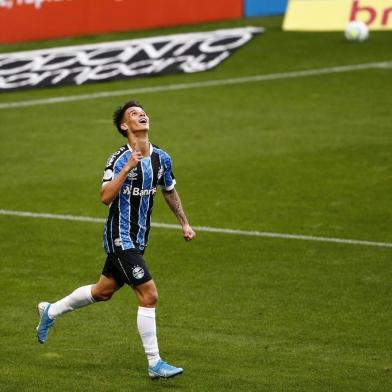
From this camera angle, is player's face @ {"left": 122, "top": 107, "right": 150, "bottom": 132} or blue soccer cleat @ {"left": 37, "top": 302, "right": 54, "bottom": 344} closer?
player's face @ {"left": 122, "top": 107, "right": 150, "bottom": 132}

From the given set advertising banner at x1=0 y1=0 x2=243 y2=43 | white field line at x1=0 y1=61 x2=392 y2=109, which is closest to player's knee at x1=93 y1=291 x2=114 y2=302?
white field line at x1=0 y1=61 x2=392 y2=109

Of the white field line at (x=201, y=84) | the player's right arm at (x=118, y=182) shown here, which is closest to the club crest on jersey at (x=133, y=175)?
the player's right arm at (x=118, y=182)

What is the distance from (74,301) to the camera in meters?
11.4

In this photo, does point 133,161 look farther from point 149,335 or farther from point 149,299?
point 149,335

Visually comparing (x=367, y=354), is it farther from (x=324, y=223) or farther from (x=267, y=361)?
(x=324, y=223)

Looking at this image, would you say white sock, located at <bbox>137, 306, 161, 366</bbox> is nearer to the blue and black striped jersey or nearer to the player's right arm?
the blue and black striped jersey

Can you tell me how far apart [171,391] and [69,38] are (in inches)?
745

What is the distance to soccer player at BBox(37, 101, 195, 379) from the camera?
35.3 ft

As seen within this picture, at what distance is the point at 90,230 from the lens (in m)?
16.7

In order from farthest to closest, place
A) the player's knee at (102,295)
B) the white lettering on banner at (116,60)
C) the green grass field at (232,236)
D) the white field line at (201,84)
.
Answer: the white lettering on banner at (116,60), the white field line at (201,84), the green grass field at (232,236), the player's knee at (102,295)

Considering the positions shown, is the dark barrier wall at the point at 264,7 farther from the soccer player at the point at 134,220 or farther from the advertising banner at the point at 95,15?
the soccer player at the point at 134,220

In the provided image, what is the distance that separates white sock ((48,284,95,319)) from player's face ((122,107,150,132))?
4.93 feet

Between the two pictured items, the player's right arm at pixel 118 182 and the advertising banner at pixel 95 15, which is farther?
the advertising banner at pixel 95 15

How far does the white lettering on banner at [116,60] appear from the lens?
85.4 ft
